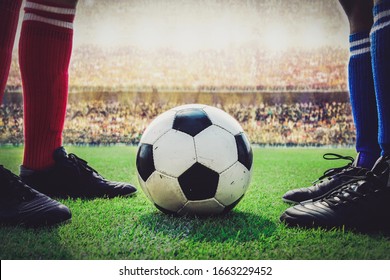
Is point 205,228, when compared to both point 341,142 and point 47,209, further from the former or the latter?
point 341,142

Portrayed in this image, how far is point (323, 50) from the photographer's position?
15.8 m

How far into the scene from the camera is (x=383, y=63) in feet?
4.39

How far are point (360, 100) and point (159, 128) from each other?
1.10m

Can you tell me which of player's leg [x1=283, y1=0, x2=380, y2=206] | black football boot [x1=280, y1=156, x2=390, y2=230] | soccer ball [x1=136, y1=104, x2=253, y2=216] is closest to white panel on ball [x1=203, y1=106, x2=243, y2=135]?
soccer ball [x1=136, y1=104, x2=253, y2=216]

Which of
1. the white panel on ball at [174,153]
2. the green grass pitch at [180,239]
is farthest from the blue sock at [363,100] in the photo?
the white panel on ball at [174,153]

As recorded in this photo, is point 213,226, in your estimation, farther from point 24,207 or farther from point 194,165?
point 24,207

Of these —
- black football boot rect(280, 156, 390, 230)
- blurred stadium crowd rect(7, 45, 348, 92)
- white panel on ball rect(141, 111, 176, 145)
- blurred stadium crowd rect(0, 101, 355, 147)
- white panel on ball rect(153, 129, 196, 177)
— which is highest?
blurred stadium crowd rect(7, 45, 348, 92)

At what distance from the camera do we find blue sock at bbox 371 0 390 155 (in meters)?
1.32

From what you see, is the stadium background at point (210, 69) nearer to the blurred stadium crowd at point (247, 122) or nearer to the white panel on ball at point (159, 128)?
the blurred stadium crowd at point (247, 122)

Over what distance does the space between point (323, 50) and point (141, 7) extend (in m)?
8.73

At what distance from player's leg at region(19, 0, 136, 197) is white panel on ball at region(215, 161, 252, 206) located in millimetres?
833

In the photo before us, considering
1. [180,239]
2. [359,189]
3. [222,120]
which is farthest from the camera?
[222,120]

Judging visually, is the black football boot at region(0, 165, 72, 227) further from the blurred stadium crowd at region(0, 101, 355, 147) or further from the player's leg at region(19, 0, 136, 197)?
the blurred stadium crowd at region(0, 101, 355, 147)

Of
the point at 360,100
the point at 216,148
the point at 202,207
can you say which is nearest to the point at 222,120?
the point at 216,148
